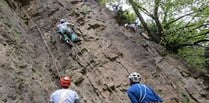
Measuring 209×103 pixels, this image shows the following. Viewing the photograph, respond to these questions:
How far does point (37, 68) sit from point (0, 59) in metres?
1.82

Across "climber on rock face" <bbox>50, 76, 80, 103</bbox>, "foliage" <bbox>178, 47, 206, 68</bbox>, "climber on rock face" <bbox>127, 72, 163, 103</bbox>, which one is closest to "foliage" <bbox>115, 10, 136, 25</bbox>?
"foliage" <bbox>178, 47, 206, 68</bbox>

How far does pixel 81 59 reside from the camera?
15.3 meters

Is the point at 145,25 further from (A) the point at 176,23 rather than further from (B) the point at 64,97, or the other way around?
(B) the point at 64,97

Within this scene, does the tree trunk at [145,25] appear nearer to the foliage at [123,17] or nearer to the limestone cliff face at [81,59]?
the foliage at [123,17]

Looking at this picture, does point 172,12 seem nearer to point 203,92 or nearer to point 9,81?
point 203,92

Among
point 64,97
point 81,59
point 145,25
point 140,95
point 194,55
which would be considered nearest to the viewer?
point 140,95

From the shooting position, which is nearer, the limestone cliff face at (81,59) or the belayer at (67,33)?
the limestone cliff face at (81,59)

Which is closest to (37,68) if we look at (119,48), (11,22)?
(11,22)

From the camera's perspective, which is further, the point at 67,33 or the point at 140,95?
the point at 67,33

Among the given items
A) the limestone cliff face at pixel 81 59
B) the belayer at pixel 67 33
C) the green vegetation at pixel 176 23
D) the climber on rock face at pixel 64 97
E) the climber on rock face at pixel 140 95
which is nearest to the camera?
the climber on rock face at pixel 140 95

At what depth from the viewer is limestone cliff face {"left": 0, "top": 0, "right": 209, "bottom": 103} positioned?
1263cm

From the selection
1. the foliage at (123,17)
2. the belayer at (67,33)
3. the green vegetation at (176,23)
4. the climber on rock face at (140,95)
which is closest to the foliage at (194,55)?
the green vegetation at (176,23)

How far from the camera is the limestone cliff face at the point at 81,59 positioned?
12.6 meters

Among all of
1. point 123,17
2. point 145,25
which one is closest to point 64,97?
point 145,25
